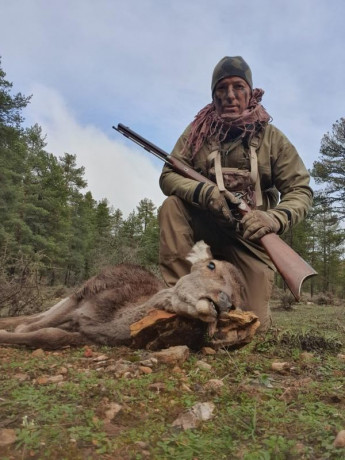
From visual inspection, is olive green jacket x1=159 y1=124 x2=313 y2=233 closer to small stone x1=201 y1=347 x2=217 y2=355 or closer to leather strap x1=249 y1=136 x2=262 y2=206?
leather strap x1=249 y1=136 x2=262 y2=206

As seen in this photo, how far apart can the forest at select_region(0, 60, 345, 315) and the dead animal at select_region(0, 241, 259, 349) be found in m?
3.09

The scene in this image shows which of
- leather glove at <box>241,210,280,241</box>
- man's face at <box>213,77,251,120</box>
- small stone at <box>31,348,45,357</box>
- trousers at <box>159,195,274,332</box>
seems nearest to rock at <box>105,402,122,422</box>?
small stone at <box>31,348,45,357</box>

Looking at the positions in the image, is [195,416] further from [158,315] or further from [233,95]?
[233,95]

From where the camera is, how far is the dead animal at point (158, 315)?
3076 mm

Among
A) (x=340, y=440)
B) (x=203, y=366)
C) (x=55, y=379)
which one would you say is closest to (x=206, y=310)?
(x=203, y=366)

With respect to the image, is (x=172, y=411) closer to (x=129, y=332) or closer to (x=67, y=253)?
(x=129, y=332)

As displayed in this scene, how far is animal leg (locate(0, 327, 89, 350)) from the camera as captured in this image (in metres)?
3.43

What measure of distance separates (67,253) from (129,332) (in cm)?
3490

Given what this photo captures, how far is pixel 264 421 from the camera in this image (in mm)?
1845

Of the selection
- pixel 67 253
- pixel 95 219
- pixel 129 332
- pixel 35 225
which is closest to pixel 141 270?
pixel 129 332

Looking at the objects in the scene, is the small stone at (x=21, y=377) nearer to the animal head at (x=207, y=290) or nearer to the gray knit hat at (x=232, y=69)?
the animal head at (x=207, y=290)

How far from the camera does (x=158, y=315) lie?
3.18 metres

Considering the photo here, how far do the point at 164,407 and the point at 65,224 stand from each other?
3362 centimetres

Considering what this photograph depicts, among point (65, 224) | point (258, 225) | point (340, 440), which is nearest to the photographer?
point (340, 440)
